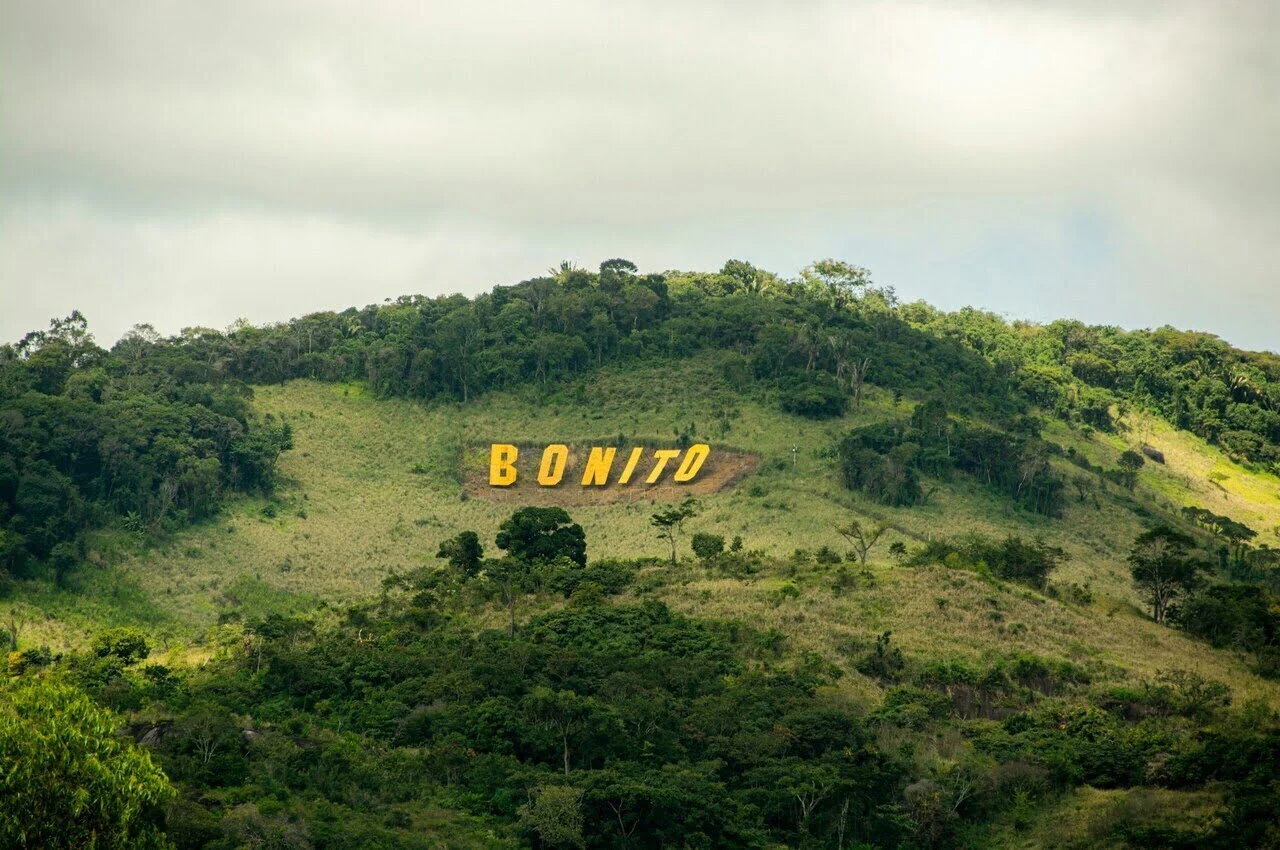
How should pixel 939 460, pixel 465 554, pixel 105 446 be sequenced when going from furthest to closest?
pixel 939 460 < pixel 105 446 < pixel 465 554

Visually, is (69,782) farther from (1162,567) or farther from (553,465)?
(553,465)

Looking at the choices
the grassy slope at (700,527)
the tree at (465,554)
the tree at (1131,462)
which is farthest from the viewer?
Result: the tree at (1131,462)

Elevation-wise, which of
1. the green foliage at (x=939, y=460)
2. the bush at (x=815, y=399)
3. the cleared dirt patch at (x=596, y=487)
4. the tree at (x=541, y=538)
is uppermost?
the bush at (x=815, y=399)

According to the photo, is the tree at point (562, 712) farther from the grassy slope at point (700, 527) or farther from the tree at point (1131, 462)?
the tree at point (1131, 462)

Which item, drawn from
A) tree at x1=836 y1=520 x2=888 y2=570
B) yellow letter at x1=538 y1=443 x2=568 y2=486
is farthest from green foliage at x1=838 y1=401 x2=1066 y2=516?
yellow letter at x1=538 y1=443 x2=568 y2=486

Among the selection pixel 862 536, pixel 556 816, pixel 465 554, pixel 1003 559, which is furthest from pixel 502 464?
pixel 556 816

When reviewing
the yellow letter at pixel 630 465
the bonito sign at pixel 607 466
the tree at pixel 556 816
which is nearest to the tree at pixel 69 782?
the tree at pixel 556 816

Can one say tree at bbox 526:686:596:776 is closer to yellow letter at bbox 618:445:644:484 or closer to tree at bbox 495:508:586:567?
tree at bbox 495:508:586:567
